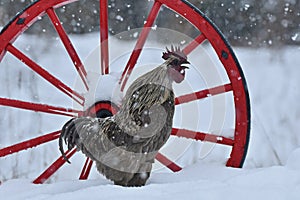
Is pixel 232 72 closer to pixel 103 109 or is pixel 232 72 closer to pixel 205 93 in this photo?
pixel 205 93

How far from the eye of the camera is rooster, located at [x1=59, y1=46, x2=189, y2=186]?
2.26 meters

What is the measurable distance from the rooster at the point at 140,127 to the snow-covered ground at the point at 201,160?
0.10 m

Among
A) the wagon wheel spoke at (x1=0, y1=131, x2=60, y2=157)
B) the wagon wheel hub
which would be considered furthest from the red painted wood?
the wagon wheel spoke at (x1=0, y1=131, x2=60, y2=157)

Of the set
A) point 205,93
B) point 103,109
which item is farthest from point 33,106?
point 205,93

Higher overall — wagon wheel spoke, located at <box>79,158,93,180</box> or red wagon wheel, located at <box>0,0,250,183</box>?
red wagon wheel, located at <box>0,0,250,183</box>

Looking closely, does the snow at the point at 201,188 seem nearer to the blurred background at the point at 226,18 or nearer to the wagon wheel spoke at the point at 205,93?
the wagon wheel spoke at the point at 205,93

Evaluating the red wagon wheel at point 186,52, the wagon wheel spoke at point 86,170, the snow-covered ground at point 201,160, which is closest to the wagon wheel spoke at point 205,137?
the red wagon wheel at point 186,52

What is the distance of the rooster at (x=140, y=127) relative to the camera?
2.26m

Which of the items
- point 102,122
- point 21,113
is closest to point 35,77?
point 21,113

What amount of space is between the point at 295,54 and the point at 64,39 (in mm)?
3443

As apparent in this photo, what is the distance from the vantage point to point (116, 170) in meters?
2.34

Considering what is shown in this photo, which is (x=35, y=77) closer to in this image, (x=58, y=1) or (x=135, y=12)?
(x=135, y=12)

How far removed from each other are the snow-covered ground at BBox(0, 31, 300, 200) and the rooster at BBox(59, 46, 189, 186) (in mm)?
99

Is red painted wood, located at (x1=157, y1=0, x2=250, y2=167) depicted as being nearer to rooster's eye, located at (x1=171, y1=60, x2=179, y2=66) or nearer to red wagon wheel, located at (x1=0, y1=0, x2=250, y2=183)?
red wagon wheel, located at (x1=0, y1=0, x2=250, y2=183)
